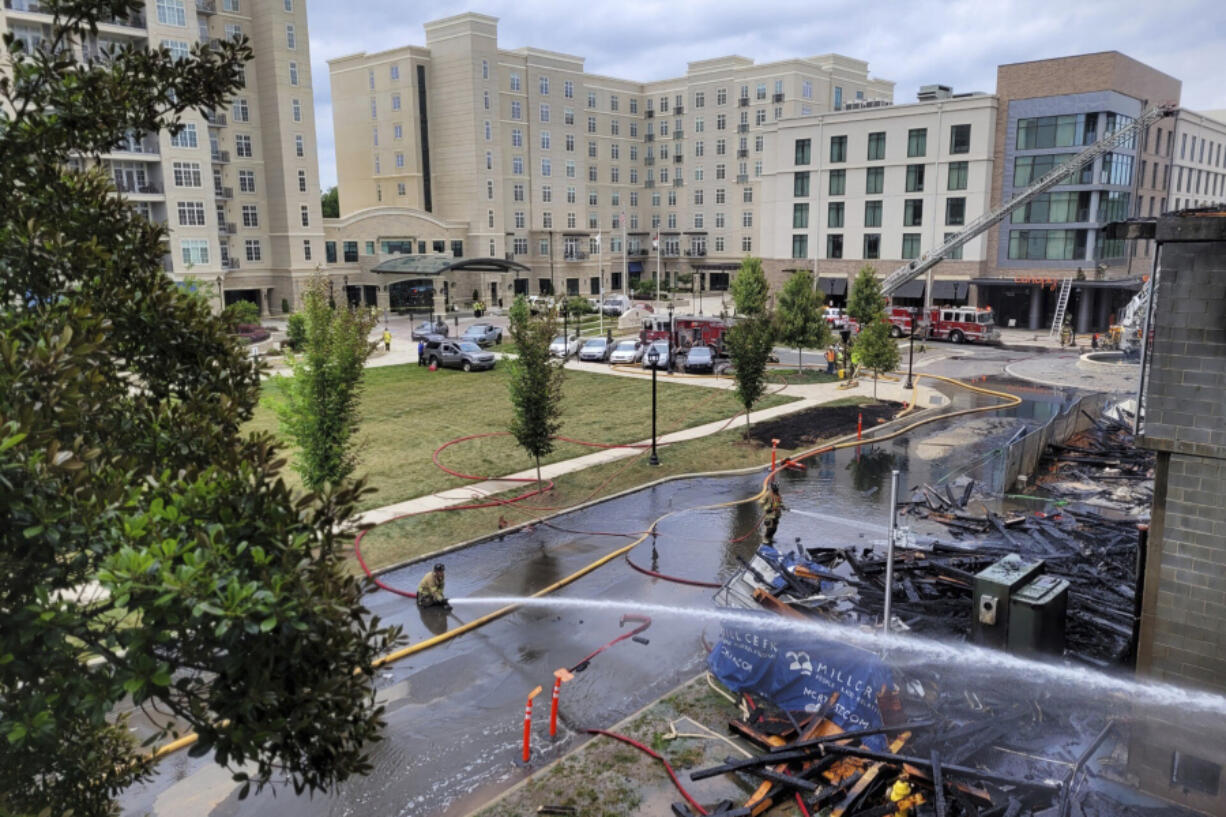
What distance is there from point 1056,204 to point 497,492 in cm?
5484

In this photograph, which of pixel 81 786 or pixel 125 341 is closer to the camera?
pixel 81 786

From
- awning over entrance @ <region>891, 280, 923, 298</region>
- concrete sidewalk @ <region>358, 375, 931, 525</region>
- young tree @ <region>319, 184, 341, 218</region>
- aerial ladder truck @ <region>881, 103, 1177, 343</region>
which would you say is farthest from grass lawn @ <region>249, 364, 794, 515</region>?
young tree @ <region>319, 184, 341, 218</region>

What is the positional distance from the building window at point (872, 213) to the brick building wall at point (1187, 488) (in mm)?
61995

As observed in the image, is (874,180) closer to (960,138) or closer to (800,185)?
(800,185)

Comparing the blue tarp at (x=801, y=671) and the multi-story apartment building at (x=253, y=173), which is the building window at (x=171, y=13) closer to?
the multi-story apartment building at (x=253, y=173)

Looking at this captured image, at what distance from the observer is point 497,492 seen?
77.0ft

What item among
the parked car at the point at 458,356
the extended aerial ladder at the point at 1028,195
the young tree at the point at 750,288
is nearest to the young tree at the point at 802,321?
the young tree at the point at 750,288

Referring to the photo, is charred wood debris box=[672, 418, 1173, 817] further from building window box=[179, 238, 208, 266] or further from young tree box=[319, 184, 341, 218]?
young tree box=[319, 184, 341, 218]

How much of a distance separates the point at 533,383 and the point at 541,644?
919cm

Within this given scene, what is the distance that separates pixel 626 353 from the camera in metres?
48.1

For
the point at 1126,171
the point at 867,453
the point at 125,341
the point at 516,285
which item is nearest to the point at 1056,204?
the point at 1126,171

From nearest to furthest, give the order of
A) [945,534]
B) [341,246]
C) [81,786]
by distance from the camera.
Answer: [81,786] < [945,534] < [341,246]

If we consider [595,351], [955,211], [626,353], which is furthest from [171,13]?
[955,211]

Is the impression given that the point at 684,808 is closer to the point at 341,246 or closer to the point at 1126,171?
the point at 1126,171
